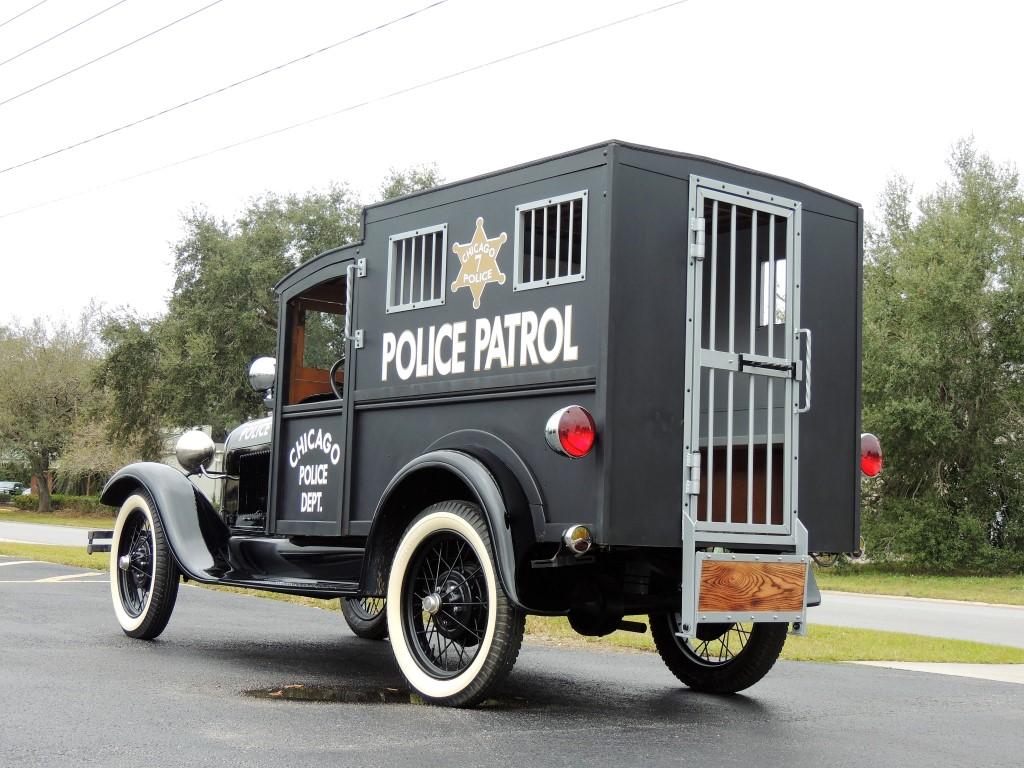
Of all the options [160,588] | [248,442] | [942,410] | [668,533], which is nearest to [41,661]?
[160,588]

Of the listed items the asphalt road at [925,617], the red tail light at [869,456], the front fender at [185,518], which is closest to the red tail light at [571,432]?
the red tail light at [869,456]

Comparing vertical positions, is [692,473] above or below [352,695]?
above

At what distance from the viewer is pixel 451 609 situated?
5699mm

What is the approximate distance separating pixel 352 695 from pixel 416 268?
234 cm

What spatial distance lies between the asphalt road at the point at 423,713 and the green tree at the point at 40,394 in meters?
44.6

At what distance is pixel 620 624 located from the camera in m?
6.11

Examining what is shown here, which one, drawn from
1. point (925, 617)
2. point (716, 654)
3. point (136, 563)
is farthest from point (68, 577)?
point (925, 617)

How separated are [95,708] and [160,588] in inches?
105

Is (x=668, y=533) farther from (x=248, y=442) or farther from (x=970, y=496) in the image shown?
(x=970, y=496)

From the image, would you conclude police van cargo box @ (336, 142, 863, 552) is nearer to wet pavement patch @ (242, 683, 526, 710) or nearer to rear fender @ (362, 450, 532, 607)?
rear fender @ (362, 450, 532, 607)

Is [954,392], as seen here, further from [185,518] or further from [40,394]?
[40,394]

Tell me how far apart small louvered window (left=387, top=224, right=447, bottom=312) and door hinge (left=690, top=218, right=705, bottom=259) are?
1.40 meters

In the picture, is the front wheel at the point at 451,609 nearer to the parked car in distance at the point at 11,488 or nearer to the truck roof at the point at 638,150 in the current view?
the truck roof at the point at 638,150

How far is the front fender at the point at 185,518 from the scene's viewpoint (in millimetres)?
7445
